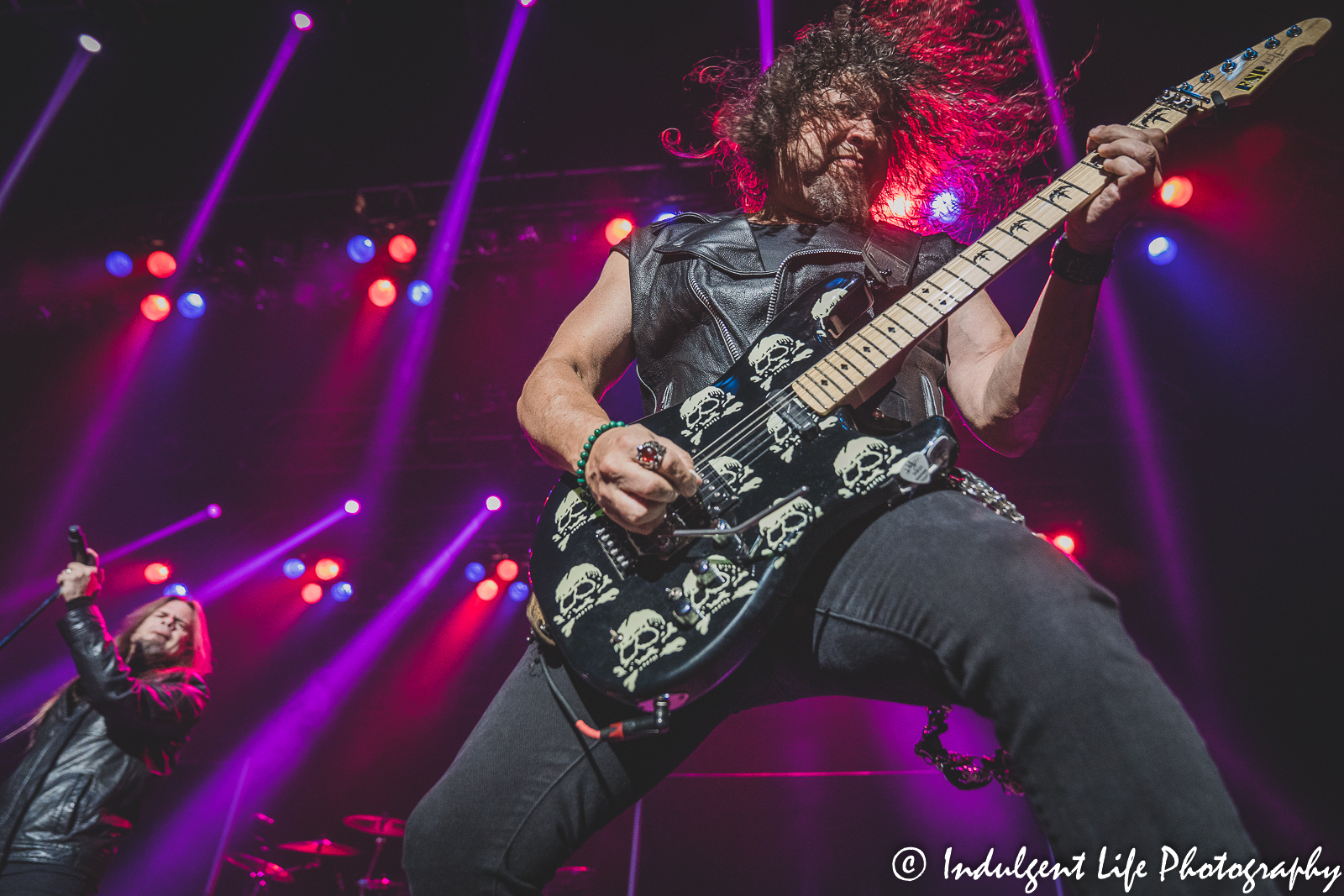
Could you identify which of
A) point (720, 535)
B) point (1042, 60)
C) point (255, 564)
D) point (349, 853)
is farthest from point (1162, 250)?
point (255, 564)

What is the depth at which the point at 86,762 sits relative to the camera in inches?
169

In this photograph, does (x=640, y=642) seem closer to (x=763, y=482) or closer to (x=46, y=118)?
(x=763, y=482)

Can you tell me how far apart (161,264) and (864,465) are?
7.54 m

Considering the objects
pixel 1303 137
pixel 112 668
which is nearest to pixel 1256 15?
pixel 1303 137

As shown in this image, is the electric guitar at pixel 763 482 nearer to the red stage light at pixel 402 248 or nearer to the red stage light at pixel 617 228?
the red stage light at pixel 617 228

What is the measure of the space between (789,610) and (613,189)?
5507 mm

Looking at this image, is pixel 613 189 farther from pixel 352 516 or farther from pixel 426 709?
pixel 426 709

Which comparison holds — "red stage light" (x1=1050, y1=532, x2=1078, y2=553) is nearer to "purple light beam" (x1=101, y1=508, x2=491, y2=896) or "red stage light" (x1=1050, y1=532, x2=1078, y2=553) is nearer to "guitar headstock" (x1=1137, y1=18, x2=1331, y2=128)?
"purple light beam" (x1=101, y1=508, x2=491, y2=896)

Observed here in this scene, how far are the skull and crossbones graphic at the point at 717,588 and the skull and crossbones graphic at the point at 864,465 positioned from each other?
0.21m

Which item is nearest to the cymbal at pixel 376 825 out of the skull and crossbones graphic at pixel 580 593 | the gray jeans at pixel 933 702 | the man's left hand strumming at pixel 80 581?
the man's left hand strumming at pixel 80 581

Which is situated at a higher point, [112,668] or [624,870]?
[112,668]

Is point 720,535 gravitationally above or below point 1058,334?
below

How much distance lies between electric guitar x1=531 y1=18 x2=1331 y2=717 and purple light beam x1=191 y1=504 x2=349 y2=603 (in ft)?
28.2

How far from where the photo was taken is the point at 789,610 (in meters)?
1.30
